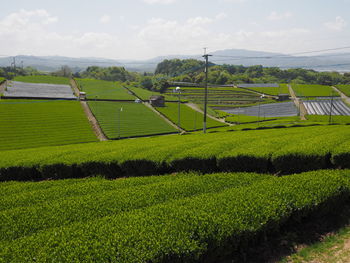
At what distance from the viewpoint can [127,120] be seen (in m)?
65.7

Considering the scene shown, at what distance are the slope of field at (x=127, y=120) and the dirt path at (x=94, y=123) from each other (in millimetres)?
727

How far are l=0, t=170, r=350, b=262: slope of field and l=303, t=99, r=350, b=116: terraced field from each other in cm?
7900

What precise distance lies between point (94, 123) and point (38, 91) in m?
37.3

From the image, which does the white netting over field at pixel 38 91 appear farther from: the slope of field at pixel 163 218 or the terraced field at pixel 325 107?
the terraced field at pixel 325 107

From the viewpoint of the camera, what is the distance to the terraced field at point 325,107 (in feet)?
265

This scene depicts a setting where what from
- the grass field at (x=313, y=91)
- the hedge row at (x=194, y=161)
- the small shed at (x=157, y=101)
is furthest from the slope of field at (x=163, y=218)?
the grass field at (x=313, y=91)

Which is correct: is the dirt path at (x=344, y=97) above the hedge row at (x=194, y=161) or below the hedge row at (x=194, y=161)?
above

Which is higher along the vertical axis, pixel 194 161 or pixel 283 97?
pixel 283 97

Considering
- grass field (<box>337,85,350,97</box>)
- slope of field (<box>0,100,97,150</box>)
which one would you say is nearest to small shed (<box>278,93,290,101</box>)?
grass field (<box>337,85,350,97</box>)

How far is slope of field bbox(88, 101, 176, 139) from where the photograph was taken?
184ft

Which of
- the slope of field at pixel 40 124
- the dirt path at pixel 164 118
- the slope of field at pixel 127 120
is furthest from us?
the dirt path at pixel 164 118

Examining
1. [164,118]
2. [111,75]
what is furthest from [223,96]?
[111,75]

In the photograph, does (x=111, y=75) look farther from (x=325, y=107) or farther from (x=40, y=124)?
(x=325, y=107)

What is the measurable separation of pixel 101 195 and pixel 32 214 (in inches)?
106
